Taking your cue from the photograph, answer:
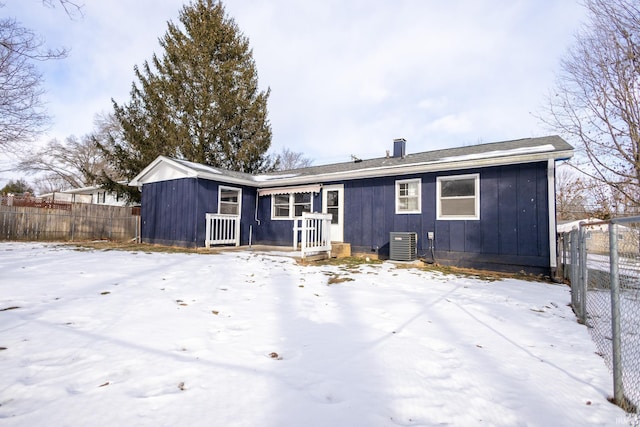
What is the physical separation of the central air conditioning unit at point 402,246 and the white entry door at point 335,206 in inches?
81.9

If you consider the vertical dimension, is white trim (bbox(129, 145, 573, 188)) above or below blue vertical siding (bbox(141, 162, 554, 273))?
above

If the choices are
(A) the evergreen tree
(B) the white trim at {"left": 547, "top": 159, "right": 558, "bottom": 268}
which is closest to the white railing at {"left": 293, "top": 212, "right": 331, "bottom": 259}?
(B) the white trim at {"left": 547, "top": 159, "right": 558, "bottom": 268}

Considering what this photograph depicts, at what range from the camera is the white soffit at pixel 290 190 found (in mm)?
10373

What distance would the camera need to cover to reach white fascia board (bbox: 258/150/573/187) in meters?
6.61

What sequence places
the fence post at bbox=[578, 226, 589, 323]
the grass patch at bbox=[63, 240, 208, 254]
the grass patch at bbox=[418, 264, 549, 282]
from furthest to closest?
the grass patch at bbox=[63, 240, 208, 254], the grass patch at bbox=[418, 264, 549, 282], the fence post at bbox=[578, 226, 589, 323]

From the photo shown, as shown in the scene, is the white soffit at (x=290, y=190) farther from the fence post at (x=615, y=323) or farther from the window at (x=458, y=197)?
the fence post at (x=615, y=323)

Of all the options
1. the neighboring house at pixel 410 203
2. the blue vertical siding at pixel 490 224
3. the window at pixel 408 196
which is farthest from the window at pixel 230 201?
the window at pixel 408 196

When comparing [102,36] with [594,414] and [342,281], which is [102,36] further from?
[594,414]

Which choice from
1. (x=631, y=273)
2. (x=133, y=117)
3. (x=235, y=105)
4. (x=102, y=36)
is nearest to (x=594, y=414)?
(x=631, y=273)

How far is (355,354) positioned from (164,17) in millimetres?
22709

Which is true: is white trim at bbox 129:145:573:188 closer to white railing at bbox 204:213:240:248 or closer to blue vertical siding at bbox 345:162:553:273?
blue vertical siding at bbox 345:162:553:273

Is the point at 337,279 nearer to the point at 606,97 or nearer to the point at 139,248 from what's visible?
the point at 139,248

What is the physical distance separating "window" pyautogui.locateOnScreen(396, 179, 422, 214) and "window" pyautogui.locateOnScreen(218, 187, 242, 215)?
230 inches

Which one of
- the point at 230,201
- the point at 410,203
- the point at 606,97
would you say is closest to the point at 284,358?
the point at 410,203
